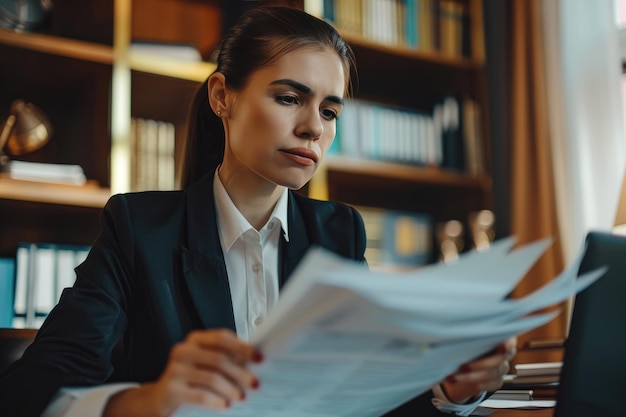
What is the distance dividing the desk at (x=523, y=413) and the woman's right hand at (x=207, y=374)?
0.47 metres

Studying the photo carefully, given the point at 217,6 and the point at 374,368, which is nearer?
the point at 374,368

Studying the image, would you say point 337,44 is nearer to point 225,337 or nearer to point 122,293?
point 122,293

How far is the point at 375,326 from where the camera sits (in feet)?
1.92

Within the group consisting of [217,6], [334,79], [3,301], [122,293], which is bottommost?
[3,301]

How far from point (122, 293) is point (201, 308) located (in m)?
0.11

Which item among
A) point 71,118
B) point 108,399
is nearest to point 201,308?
point 108,399

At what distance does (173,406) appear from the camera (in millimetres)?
Result: 646

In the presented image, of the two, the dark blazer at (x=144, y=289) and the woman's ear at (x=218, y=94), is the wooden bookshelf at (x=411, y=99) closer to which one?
the woman's ear at (x=218, y=94)

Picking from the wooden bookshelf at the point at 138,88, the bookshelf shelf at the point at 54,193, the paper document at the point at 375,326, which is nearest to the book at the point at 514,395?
the paper document at the point at 375,326

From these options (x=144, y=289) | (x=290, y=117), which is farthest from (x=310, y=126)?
(x=144, y=289)

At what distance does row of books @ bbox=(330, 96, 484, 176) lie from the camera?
2790 mm

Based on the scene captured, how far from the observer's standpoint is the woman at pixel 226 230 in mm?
960

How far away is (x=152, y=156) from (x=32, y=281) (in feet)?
1.75

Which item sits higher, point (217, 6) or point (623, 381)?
point (217, 6)
